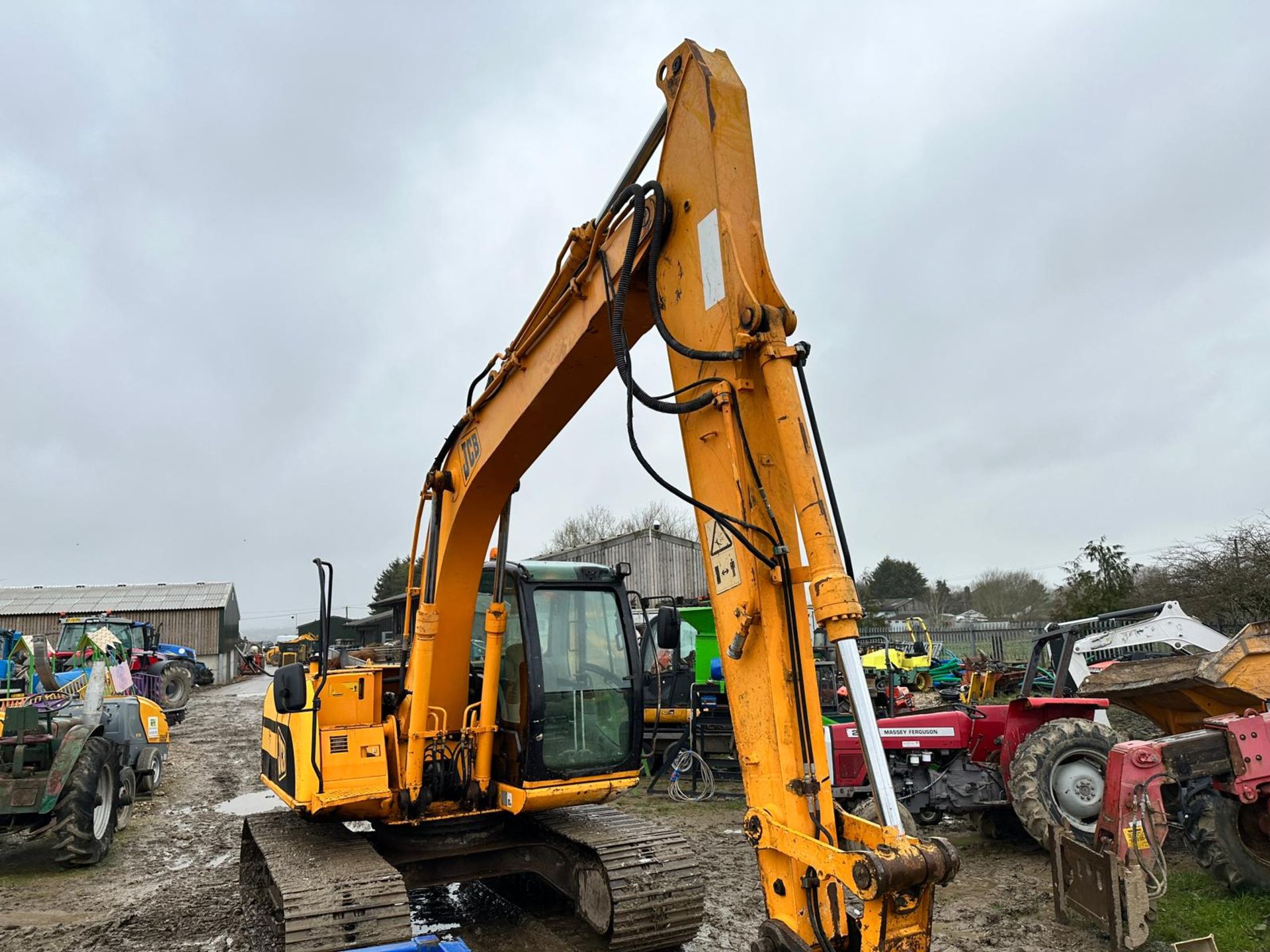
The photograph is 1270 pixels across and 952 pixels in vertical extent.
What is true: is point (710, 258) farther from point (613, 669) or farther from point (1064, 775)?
point (1064, 775)

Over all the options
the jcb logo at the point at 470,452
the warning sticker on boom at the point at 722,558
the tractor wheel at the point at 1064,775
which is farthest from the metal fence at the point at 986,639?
the warning sticker on boom at the point at 722,558

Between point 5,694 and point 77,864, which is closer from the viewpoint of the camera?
point 77,864

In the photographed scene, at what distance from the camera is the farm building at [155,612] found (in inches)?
1544

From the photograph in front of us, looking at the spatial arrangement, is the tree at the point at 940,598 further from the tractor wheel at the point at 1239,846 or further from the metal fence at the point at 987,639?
the tractor wheel at the point at 1239,846

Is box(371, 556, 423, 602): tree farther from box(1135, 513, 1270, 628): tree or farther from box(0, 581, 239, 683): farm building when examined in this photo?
box(1135, 513, 1270, 628): tree

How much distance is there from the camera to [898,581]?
5028cm

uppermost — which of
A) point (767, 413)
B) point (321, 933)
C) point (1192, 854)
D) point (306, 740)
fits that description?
point (767, 413)

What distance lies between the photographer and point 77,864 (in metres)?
8.12

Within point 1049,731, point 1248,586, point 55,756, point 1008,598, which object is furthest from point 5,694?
point 1008,598

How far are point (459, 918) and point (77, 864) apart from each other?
4.20m

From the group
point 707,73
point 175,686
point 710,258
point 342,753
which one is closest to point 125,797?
point 342,753

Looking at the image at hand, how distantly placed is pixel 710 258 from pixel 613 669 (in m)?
3.24

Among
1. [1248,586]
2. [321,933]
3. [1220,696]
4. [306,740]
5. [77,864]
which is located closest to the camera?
[321,933]

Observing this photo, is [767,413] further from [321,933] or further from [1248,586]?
[1248,586]
